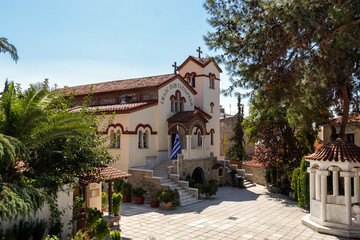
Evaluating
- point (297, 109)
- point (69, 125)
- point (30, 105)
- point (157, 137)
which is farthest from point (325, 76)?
point (157, 137)

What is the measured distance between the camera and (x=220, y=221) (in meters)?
14.9

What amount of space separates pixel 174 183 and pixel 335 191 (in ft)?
33.3

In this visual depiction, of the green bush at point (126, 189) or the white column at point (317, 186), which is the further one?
the green bush at point (126, 189)

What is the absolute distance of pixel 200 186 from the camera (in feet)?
68.0

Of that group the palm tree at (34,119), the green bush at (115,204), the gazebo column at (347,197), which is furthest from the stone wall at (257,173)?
the palm tree at (34,119)

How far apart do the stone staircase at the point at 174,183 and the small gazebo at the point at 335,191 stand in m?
7.45

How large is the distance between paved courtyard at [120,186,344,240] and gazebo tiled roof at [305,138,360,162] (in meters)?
3.40

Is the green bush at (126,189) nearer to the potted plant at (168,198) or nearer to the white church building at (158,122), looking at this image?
the white church building at (158,122)

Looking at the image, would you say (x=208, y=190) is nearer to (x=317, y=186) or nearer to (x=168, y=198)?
(x=168, y=198)

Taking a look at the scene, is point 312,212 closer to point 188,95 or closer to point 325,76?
point 325,76

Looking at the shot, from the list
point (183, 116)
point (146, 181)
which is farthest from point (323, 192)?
point (183, 116)

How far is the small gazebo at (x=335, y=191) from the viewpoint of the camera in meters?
12.9

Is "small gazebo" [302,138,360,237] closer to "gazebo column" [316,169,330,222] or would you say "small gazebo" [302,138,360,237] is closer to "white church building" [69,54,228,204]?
"gazebo column" [316,169,330,222]

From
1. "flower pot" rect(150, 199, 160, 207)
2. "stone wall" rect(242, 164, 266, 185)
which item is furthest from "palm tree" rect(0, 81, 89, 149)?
"stone wall" rect(242, 164, 266, 185)
